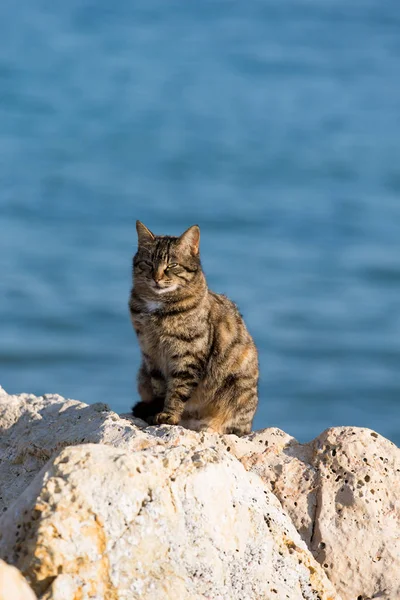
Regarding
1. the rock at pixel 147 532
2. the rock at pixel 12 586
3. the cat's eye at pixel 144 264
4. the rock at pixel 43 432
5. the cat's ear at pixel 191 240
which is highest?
the cat's ear at pixel 191 240

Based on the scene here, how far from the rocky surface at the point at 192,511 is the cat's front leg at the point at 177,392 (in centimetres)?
71

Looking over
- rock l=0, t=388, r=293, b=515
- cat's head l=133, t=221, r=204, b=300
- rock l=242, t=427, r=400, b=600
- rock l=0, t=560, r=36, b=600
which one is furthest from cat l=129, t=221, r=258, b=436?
rock l=0, t=560, r=36, b=600

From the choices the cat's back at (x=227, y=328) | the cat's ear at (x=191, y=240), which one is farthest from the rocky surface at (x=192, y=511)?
the cat's ear at (x=191, y=240)

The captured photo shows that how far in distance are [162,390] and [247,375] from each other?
2.36 ft

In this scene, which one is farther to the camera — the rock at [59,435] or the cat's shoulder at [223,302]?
the cat's shoulder at [223,302]

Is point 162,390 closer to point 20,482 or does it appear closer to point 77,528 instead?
point 20,482

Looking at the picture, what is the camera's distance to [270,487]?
5.71 m

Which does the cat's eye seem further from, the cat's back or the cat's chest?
the cat's back

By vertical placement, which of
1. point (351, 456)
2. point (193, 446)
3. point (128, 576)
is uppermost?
point (351, 456)

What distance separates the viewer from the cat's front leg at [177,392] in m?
6.86

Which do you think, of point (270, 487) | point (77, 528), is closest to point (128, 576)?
point (77, 528)

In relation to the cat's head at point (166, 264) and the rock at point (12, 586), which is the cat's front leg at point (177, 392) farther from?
the rock at point (12, 586)

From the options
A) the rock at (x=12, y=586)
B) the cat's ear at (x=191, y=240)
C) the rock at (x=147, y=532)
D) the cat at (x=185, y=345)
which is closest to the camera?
the rock at (x=12, y=586)

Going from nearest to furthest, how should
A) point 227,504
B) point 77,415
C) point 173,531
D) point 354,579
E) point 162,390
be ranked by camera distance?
point 173,531, point 227,504, point 354,579, point 77,415, point 162,390
